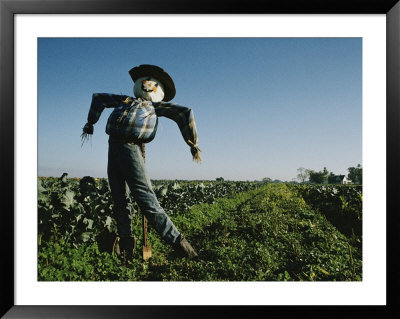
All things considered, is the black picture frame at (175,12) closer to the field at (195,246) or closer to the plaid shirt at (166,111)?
the field at (195,246)

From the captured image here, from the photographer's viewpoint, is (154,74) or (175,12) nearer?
(175,12)

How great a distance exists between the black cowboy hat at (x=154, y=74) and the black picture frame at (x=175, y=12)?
550 millimetres

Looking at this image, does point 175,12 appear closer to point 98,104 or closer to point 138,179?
point 98,104

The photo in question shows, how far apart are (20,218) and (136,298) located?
4.98 ft

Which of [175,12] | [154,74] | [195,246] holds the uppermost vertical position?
[175,12]

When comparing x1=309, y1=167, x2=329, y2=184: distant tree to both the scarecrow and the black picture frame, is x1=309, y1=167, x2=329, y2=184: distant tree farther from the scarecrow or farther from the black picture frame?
the scarecrow

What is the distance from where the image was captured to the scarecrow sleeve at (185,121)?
267 centimetres

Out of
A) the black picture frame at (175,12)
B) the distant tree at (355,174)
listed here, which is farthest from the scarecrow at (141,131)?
the distant tree at (355,174)

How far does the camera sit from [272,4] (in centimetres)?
235

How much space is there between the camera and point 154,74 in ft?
8.83

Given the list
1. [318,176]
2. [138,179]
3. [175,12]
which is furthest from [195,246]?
[175,12]

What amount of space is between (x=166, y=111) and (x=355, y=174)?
7.74 feet

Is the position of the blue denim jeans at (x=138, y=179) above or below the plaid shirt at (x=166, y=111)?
below

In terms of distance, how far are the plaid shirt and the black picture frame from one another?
0.80 meters
